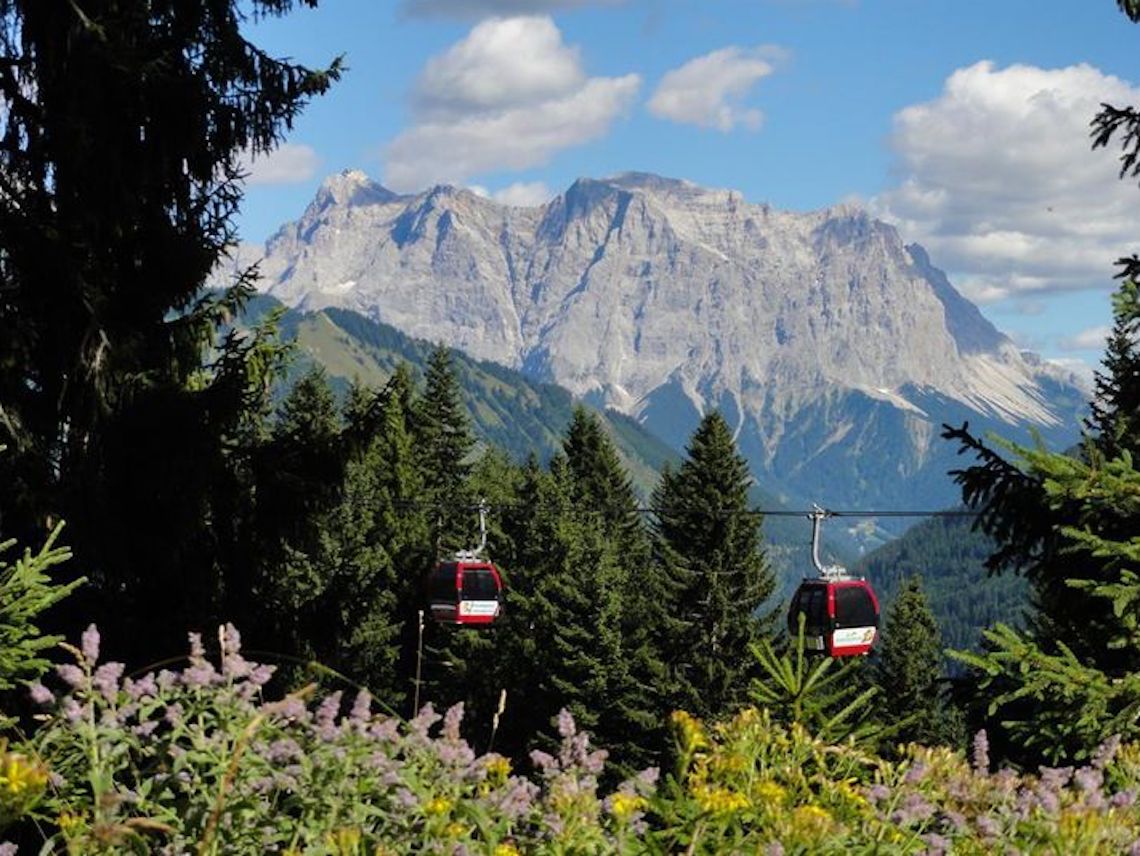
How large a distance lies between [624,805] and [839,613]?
2040 centimetres

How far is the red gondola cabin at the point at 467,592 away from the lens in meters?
28.3

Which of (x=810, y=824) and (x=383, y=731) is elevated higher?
(x=383, y=731)

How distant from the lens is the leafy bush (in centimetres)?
272

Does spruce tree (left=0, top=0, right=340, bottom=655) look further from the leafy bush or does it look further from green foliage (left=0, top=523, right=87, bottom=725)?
the leafy bush

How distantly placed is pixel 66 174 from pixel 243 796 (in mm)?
8243

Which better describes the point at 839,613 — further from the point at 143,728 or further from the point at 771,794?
the point at 143,728

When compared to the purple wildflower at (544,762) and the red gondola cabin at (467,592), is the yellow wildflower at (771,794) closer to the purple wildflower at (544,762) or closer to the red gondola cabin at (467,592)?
the purple wildflower at (544,762)

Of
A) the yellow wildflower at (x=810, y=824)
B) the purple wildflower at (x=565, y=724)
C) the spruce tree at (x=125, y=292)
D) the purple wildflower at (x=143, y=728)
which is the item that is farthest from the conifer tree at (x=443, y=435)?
the yellow wildflower at (x=810, y=824)

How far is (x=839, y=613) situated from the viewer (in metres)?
22.6

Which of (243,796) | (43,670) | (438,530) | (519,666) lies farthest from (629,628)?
(243,796)

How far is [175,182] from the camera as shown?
10805 millimetres

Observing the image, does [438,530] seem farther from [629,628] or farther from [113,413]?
[113,413]

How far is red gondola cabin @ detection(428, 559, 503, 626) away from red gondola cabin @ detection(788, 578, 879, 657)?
7.56 meters

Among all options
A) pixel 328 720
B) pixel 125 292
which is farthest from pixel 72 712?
pixel 125 292
